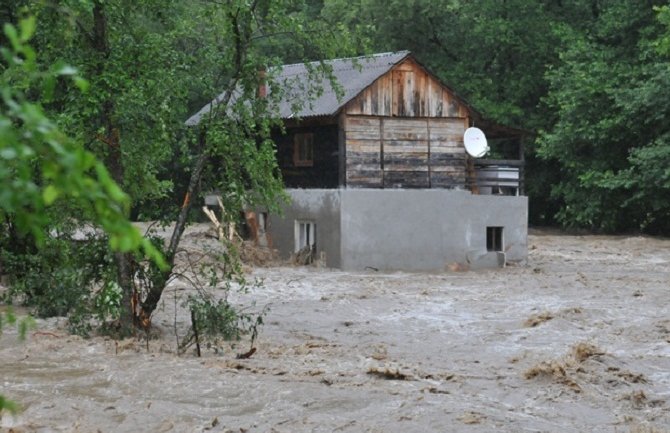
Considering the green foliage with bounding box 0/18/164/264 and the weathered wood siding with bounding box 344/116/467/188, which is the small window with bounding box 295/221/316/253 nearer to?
the weathered wood siding with bounding box 344/116/467/188

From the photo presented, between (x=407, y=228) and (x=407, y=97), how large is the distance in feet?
12.1

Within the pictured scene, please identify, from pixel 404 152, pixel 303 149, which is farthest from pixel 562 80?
pixel 303 149

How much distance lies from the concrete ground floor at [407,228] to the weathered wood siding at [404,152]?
→ 1.73 ft

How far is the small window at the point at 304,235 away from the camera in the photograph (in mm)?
27489

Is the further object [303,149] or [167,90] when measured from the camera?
[303,149]

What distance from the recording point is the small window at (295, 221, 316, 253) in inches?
1082

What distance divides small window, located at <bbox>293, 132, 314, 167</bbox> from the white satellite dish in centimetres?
440

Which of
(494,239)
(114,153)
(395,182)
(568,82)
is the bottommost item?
(494,239)

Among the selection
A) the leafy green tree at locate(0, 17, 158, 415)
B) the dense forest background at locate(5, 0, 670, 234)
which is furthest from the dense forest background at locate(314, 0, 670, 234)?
the leafy green tree at locate(0, 17, 158, 415)

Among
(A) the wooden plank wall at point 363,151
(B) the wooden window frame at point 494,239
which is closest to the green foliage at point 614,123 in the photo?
(B) the wooden window frame at point 494,239

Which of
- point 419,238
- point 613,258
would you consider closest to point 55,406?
point 419,238

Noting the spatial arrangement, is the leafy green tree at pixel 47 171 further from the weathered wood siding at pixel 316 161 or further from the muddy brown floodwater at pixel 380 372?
the weathered wood siding at pixel 316 161

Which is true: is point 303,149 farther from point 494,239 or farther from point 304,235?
point 494,239

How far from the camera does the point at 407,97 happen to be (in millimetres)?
26906
